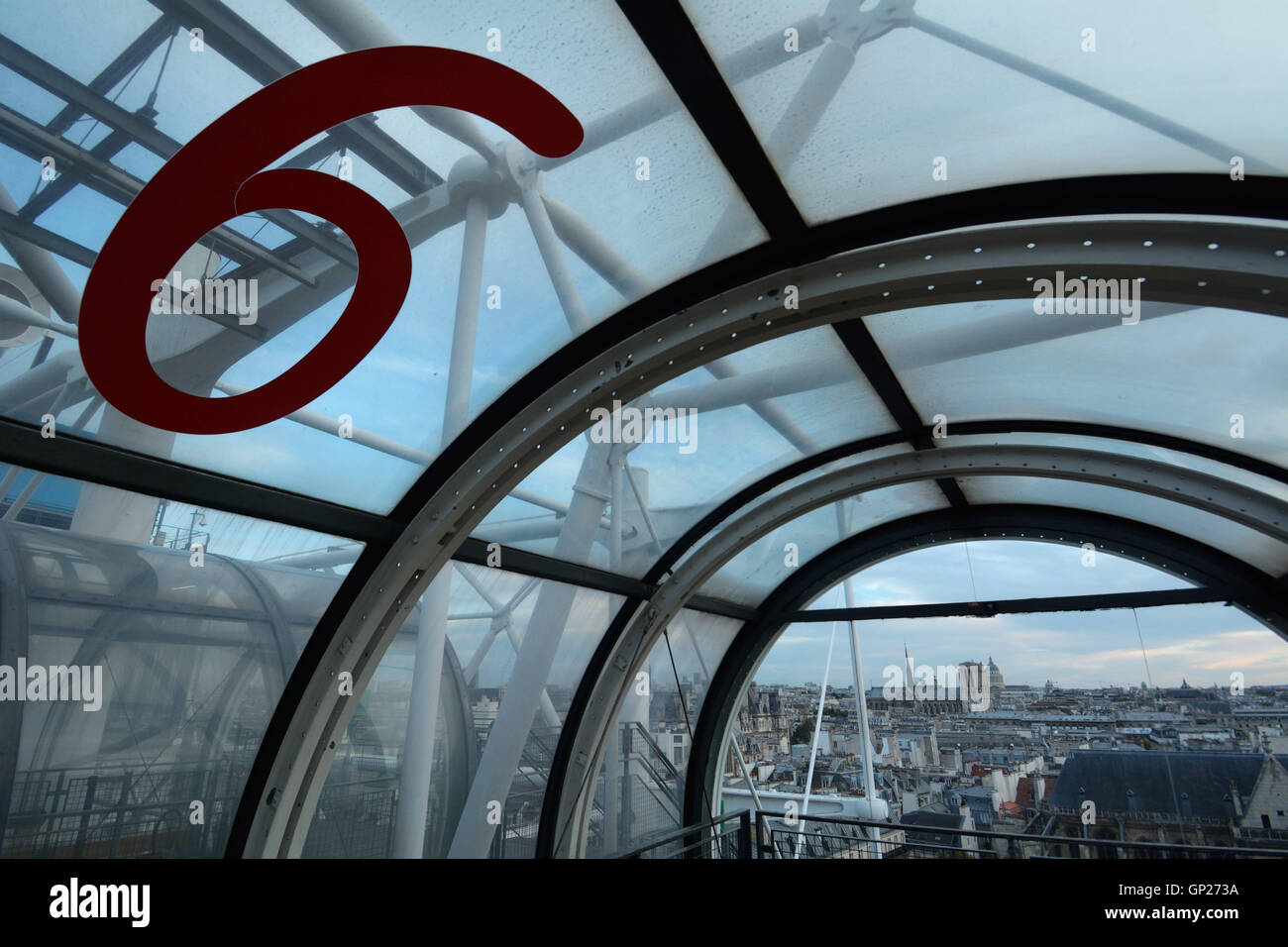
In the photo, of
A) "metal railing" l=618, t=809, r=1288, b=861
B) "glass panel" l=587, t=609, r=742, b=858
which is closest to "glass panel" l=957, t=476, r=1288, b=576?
"metal railing" l=618, t=809, r=1288, b=861

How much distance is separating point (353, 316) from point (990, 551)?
10339 mm

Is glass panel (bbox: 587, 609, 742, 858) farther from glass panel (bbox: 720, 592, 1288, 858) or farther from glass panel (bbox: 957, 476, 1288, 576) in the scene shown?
glass panel (bbox: 957, 476, 1288, 576)

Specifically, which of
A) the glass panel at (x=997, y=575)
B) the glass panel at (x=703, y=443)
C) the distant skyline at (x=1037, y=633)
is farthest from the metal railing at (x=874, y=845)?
the glass panel at (x=997, y=575)

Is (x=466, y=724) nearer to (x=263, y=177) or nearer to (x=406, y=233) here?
(x=406, y=233)

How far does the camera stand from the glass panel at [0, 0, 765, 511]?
320cm

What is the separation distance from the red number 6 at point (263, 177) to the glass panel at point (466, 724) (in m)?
3.07

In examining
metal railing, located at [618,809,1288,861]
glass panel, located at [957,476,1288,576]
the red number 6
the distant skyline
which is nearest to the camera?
the red number 6

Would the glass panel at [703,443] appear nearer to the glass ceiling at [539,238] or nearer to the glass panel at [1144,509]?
the glass ceiling at [539,238]

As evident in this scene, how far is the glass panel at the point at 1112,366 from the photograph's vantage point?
5.44 metres

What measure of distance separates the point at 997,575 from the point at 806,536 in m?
2.99

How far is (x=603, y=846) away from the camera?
32.0 ft

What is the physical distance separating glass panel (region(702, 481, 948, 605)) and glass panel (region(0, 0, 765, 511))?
20.1ft

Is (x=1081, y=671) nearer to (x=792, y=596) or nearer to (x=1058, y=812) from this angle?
(x=1058, y=812)
